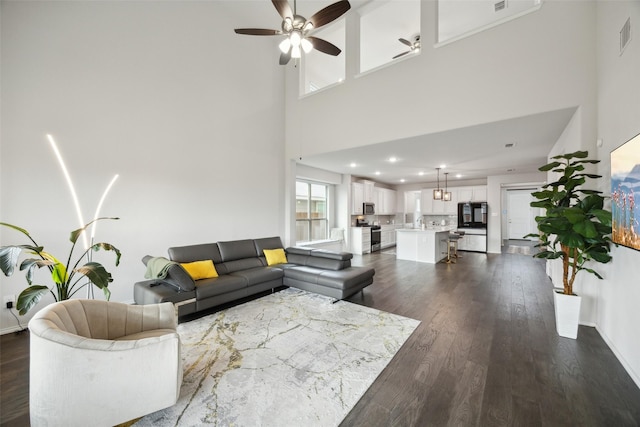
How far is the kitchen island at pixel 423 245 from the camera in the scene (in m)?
6.49

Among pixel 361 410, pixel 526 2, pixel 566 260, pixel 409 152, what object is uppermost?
pixel 526 2

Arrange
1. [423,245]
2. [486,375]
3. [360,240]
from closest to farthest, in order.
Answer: [486,375], [423,245], [360,240]

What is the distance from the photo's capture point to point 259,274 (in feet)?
12.8

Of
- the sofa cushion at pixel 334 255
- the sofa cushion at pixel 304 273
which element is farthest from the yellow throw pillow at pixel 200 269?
the sofa cushion at pixel 334 255

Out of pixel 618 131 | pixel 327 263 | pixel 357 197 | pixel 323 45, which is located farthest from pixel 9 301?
pixel 357 197

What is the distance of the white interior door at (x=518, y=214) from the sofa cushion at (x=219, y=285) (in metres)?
11.7

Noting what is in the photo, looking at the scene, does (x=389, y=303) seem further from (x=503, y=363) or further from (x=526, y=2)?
(x=526, y=2)

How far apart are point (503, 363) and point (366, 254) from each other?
5.72m

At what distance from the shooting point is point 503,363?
2.18 meters

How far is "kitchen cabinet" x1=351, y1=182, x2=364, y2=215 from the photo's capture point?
8.00 m

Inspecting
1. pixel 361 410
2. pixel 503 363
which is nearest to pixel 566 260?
pixel 503 363

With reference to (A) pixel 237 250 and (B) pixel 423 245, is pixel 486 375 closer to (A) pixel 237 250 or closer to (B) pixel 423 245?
(A) pixel 237 250

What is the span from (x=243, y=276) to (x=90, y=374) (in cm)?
232

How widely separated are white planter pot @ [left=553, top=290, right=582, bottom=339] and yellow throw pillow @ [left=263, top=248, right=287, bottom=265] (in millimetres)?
3939
